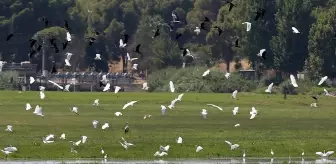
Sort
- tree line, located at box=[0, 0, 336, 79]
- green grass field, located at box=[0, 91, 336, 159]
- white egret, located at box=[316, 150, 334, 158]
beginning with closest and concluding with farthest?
white egret, located at box=[316, 150, 334, 158], green grass field, located at box=[0, 91, 336, 159], tree line, located at box=[0, 0, 336, 79]

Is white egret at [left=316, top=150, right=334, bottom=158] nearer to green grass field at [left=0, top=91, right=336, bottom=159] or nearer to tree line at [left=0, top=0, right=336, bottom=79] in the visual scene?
green grass field at [left=0, top=91, right=336, bottom=159]

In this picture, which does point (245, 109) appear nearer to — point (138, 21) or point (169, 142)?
point (169, 142)

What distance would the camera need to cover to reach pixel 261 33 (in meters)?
144

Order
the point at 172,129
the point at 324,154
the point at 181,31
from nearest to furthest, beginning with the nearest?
the point at 324,154
the point at 172,129
the point at 181,31

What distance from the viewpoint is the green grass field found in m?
57.8

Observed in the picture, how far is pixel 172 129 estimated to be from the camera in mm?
67375

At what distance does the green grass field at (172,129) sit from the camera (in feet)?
190

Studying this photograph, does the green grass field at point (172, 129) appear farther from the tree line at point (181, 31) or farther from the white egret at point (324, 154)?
the tree line at point (181, 31)

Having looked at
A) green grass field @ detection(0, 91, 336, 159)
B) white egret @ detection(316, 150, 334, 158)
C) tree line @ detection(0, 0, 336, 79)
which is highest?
tree line @ detection(0, 0, 336, 79)

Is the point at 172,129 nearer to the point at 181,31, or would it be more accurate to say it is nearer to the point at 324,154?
the point at 324,154

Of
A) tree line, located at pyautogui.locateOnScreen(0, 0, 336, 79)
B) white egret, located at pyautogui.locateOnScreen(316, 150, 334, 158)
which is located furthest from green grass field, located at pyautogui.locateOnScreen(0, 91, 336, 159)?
tree line, located at pyautogui.locateOnScreen(0, 0, 336, 79)

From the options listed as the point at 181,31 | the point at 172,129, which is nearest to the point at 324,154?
the point at 172,129

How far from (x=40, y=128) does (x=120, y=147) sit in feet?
30.7

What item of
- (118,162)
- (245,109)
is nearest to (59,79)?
(245,109)
